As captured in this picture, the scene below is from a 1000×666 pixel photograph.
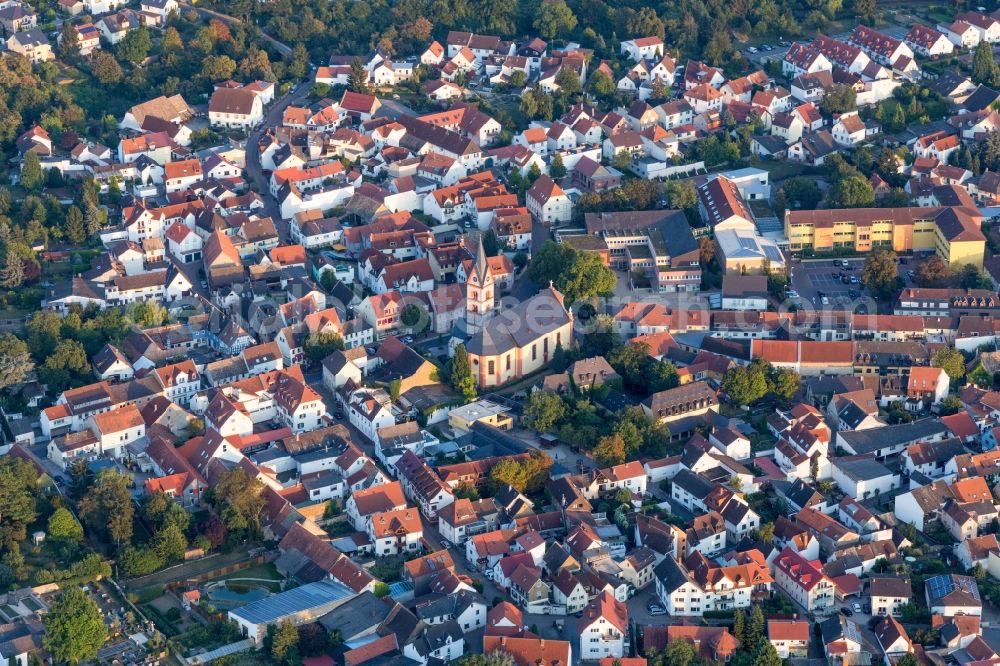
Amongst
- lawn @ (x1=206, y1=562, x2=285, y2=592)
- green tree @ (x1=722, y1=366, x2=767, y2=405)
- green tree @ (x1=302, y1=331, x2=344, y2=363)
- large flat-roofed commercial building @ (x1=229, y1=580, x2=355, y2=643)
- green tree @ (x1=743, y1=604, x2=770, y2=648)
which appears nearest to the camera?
green tree @ (x1=743, y1=604, x2=770, y2=648)

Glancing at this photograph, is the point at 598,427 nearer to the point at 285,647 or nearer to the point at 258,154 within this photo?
the point at 285,647

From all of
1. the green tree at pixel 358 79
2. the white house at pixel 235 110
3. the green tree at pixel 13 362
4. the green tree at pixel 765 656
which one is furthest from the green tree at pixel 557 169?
the green tree at pixel 765 656

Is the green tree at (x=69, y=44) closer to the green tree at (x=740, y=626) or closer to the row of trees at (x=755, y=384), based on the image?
the row of trees at (x=755, y=384)

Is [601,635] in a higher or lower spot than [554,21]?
lower

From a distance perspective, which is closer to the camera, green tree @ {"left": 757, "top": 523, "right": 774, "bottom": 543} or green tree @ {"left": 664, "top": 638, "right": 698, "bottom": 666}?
green tree @ {"left": 664, "top": 638, "right": 698, "bottom": 666}

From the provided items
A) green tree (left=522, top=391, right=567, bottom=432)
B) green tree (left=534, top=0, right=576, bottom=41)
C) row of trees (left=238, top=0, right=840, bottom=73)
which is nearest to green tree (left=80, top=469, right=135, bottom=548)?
green tree (left=522, top=391, right=567, bottom=432)

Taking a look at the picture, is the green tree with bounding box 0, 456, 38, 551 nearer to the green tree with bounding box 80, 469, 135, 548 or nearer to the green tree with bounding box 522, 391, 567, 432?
the green tree with bounding box 80, 469, 135, 548

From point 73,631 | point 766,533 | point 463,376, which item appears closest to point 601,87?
point 463,376
